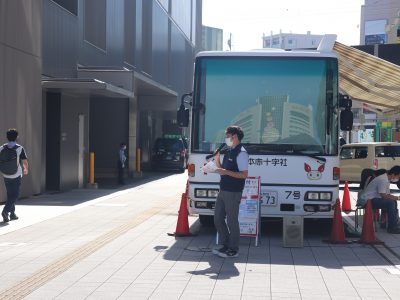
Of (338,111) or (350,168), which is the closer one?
(338,111)

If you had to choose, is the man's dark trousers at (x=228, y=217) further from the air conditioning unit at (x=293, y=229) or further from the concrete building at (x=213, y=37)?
the concrete building at (x=213, y=37)

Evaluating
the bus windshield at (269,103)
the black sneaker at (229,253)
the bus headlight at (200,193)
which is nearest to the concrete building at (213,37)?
the bus windshield at (269,103)

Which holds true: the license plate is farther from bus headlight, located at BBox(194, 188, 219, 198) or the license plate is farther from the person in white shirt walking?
the person in white shirt walking

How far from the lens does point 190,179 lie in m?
11.3

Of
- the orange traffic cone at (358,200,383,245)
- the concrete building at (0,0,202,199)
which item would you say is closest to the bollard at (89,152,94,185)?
the concrete building at (0,0,202,199)

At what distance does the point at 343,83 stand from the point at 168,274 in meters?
9.71

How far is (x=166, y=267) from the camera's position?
8.86m

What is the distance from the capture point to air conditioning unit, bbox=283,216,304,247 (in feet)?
34.6

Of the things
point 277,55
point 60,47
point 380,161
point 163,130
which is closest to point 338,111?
point 277,55

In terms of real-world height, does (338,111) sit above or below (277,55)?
below

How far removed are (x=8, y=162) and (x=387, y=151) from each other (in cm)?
1587

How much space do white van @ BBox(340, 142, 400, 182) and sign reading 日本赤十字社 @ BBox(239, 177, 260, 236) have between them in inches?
583

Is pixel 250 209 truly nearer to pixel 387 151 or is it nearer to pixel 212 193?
pixel 212 193

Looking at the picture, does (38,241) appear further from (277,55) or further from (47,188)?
(47,188)
